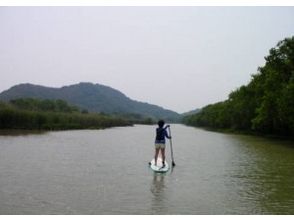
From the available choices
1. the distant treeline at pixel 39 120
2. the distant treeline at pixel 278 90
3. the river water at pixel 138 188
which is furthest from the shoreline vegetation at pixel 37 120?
the river water at pixel 138 188

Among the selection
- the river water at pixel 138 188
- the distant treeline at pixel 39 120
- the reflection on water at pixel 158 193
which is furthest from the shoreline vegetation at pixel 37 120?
the reflection on water at pixel 158 193

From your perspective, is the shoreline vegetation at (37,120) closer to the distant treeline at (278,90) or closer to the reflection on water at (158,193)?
the distant treeline at (278,90)

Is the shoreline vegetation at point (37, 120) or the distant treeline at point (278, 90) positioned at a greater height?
the distant treeline at point (278, 90)

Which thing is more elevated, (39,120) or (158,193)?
(39,120)

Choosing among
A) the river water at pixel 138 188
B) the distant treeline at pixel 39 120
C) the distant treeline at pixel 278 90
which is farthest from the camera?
the distant treeline at pixel 39 120

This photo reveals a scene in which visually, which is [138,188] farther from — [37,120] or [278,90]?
[37,120]

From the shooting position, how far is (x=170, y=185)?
43.5 feet

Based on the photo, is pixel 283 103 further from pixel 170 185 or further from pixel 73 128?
pixel 73 128

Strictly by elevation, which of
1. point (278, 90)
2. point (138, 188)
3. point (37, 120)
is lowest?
point (138, 188)

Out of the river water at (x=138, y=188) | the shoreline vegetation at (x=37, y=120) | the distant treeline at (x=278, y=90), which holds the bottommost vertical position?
the river water at (x=138, y=188)

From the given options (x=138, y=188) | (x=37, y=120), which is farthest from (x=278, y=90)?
(x=138, y=188)

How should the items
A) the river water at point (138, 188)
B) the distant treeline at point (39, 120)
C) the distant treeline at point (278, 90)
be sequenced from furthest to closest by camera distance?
the distant treeline at point (39, 120)
the distant treeline at point (278, 90)
the river water at point (138, 188)

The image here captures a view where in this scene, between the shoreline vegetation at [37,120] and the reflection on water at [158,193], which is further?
the shoreline vegetation at [37,120]
